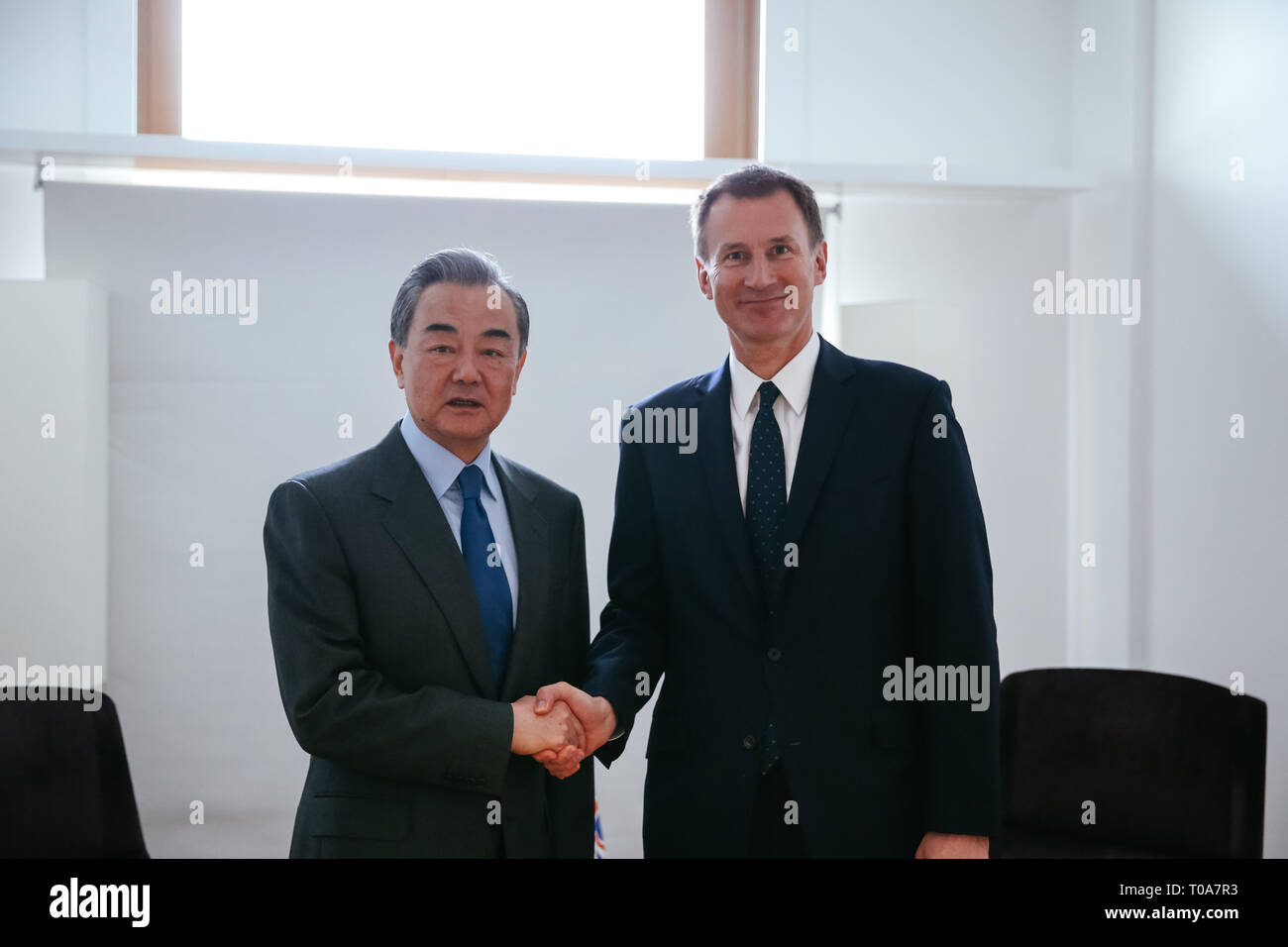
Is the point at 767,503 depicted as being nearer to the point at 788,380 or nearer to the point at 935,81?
the point at 788,380

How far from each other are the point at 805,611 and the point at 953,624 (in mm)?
239

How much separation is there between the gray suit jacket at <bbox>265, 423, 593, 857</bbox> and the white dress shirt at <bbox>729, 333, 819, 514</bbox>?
0.40 meters

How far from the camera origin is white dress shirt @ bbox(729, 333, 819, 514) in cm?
184

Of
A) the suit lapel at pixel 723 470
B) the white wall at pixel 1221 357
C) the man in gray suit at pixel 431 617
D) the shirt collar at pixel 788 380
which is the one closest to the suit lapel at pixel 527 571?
the man in gray suit at pixel 431 617

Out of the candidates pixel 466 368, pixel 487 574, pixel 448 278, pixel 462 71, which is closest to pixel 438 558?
pixel 487 574

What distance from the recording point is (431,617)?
68.7 inches

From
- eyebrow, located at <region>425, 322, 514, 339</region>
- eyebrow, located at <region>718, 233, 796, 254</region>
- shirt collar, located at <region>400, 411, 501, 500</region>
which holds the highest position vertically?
eyebrow, located at <region>718, 233, 796, 254</region>

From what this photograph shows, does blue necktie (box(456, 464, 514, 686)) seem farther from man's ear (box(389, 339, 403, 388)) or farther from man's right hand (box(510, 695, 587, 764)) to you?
man's ear (box(389, 339, 403, 388))

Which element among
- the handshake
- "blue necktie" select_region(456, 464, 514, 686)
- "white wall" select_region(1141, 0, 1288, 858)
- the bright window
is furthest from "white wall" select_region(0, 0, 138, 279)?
"white wall" select_region(1141, 0, 1288, 858)

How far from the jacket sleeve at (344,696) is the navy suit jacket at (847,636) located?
25 cm

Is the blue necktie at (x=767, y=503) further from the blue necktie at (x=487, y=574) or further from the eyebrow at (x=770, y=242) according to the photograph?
the blue necktie at (x=487, y=574)
